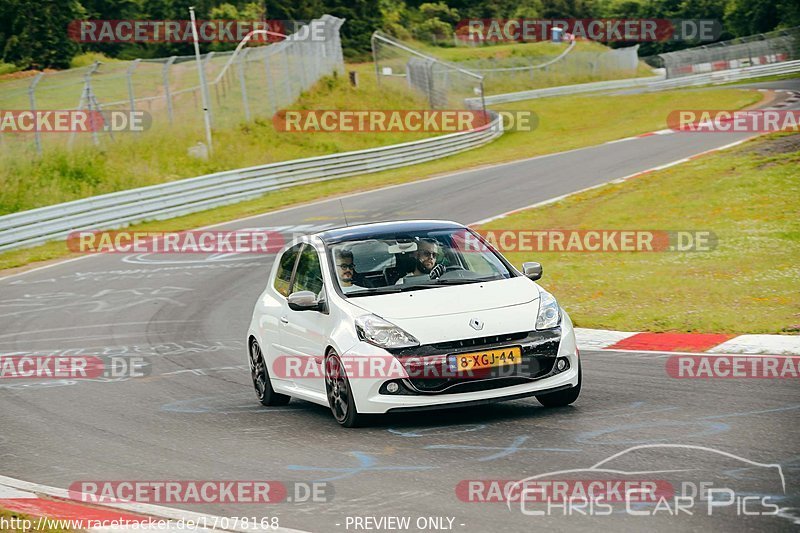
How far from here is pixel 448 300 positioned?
28.3ft

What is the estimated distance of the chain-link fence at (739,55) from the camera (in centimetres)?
6638

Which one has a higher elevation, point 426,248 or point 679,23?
point 426,248

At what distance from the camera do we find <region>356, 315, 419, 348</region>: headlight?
27.1 feet

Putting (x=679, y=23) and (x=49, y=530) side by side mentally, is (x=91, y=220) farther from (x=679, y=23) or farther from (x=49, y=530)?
(x=679, y=23)

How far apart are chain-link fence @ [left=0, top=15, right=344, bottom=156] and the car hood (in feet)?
73.0

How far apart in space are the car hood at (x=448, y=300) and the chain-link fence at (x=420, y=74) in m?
40.8

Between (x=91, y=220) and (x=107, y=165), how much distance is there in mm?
5954

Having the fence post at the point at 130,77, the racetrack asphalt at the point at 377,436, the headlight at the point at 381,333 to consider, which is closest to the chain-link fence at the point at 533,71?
the fence post at the point at 130,77

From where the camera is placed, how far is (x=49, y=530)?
232 inches

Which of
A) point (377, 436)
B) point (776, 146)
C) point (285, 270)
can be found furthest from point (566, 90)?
point (377, 436)

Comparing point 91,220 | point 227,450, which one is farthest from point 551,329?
point 91,220

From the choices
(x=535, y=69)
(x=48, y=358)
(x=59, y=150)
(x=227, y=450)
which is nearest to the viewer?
(x=227, y=450)

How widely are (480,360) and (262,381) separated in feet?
9.58

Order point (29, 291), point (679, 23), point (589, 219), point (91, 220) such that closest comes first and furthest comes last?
point (29, 291) < point (589, 219) < point (91, 220) < point (679, 23)
